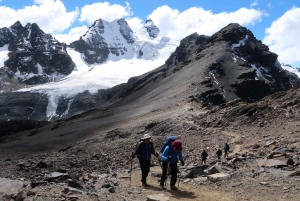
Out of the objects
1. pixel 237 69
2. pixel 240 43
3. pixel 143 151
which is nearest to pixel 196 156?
pixel 143 151

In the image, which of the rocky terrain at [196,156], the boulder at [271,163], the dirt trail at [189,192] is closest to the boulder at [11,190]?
the rocky terrain at [196,156]

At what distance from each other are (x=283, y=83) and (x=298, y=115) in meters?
103

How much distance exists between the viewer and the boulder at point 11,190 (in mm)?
9727

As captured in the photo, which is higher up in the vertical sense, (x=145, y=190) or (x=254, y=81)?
(x=254, y=81)

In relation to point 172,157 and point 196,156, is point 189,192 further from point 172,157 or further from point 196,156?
point 196,156

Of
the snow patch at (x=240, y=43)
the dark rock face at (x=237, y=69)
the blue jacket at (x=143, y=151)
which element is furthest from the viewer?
the snow patch at (x=240, y=43)

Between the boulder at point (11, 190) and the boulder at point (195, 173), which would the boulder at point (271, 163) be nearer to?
the boulder at point (195, 173)

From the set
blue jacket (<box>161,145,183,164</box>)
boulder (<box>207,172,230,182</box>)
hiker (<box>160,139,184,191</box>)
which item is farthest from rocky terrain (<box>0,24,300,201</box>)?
blue jacket (<box>161,145,183,164</box>)

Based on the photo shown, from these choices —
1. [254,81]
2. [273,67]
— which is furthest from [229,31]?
[254,81]

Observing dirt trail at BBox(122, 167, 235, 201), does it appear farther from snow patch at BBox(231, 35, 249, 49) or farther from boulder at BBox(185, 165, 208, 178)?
snow patch at BBox(231, 35, 249, 49)

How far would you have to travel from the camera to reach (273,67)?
5236 inches

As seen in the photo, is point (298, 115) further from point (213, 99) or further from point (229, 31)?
point (229, 31)

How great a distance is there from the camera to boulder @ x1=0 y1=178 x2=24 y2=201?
9.73 meters

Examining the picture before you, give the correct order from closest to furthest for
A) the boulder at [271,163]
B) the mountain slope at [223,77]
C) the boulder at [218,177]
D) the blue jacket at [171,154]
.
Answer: the blue jacket at [171,154] < the boulder at [218,177] < the boulder at [271,163] < the mountain slope at [223,77]
